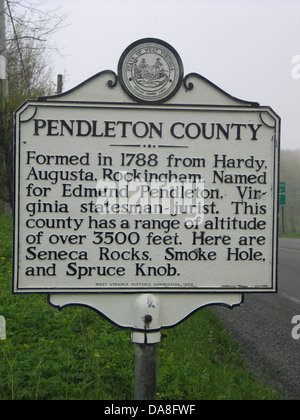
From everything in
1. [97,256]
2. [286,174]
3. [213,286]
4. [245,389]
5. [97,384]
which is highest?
[286,174]

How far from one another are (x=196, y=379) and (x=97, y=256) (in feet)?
4.38

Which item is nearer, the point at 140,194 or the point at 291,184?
the point at 140,194

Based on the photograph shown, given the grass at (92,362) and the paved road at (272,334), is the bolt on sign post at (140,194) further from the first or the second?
the paved road at (272,334)

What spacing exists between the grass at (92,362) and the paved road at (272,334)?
0.97 feet

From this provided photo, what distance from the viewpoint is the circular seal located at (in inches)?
91.4

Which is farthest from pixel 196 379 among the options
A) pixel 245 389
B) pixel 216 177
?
pixel 216 177

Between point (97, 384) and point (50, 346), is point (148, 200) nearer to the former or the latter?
point (97, 384)

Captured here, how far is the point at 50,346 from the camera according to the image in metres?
3.27

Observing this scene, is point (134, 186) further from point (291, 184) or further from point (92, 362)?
point (291, 184)

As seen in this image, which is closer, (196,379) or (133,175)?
(133,175)

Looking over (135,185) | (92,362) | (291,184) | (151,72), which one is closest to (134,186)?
(135,185)

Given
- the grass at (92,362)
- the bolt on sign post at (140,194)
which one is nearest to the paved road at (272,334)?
the grass at (92,362)

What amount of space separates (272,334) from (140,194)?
369cm

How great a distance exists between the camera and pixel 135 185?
7.56 feet
